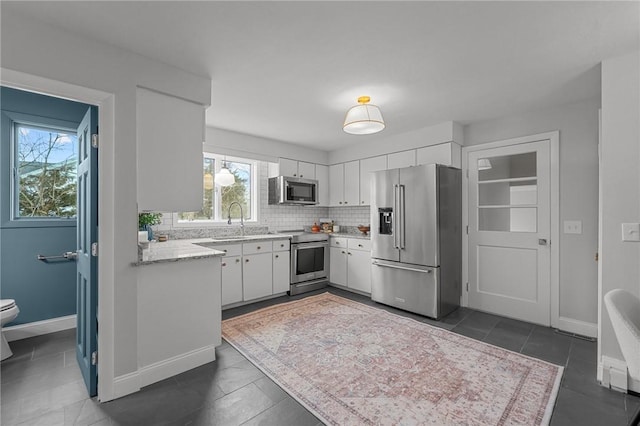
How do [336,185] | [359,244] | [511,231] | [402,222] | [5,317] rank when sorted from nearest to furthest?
[5,317] → [511,231] → [402,222] → [359,244] → [336,185]

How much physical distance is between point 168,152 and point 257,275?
7.27ft

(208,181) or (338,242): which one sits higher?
(208,181)

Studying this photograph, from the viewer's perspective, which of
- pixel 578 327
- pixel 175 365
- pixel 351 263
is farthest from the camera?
pixel 351 263

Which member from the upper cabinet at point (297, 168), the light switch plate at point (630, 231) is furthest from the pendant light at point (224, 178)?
the light switch plate at point (630, 231)

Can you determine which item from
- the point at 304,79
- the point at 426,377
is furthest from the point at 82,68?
the point at 426,377

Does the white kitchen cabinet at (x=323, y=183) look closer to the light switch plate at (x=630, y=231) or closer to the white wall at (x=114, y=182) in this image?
the white wall at (x=114, y=182)

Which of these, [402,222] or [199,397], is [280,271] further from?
[199,397]

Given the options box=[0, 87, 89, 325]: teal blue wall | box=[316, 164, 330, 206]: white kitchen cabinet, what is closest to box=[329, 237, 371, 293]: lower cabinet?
box=[316, 164, 330, 206]: white kitchen cabinet

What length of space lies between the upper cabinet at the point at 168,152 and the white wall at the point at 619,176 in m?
3.21

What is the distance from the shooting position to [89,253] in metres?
2.01

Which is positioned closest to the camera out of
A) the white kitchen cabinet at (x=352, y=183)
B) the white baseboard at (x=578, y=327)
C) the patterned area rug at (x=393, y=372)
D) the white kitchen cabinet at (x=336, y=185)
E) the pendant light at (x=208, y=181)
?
the patterned area rug at (x=393, y=372)

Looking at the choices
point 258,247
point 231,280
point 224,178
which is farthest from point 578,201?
point 224,178

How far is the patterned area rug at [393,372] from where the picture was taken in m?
1.79

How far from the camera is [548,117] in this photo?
10.5 feet
